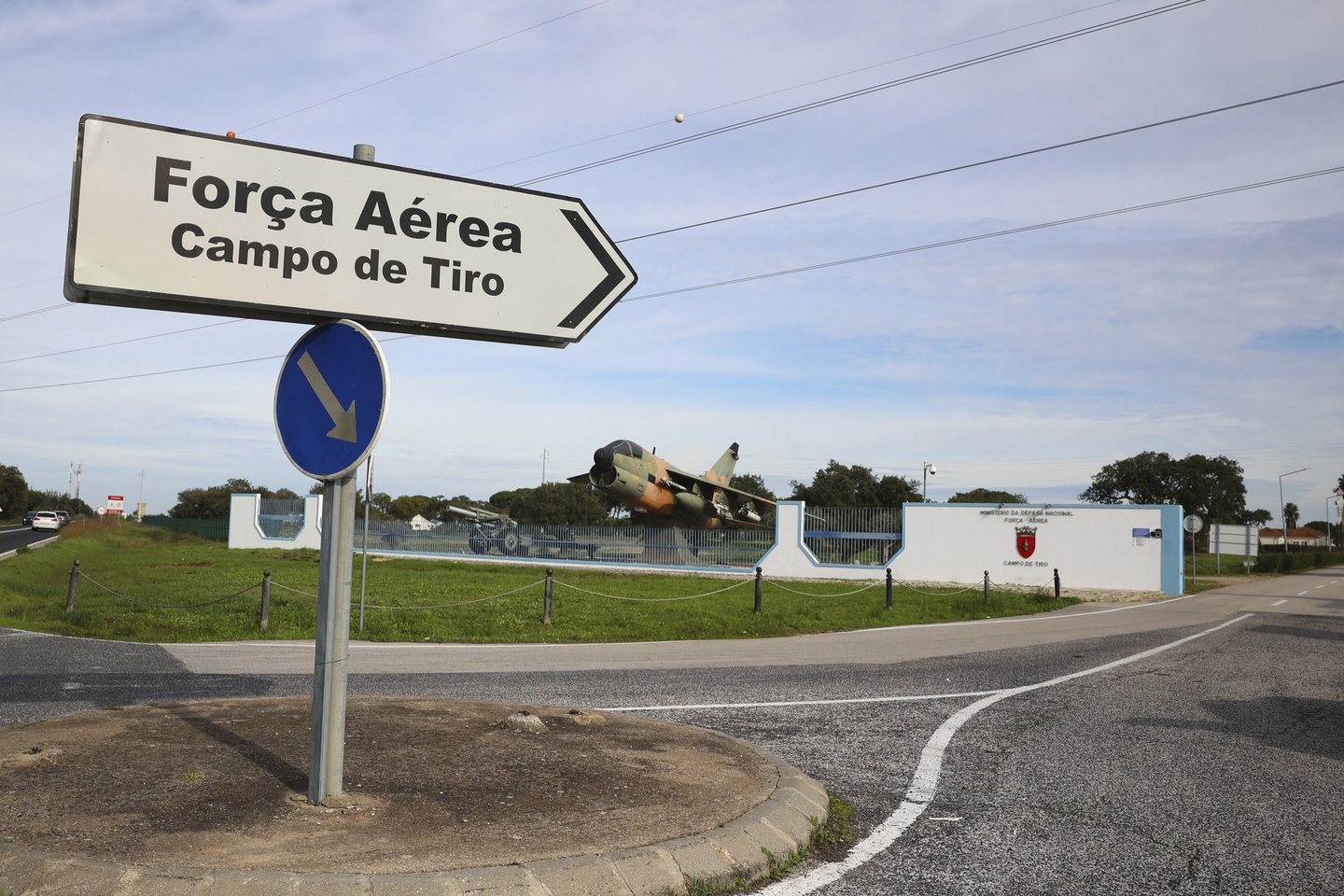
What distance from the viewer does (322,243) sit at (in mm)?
4520

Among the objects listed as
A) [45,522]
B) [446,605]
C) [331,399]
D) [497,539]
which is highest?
[331,399]

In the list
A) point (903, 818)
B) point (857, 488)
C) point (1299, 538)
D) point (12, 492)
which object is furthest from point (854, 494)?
point (1299, 538)

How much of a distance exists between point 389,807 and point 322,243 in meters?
2.58

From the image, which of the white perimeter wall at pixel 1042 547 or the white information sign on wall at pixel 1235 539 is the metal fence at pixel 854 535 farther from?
the white information sign on wall at pixel 1235 539

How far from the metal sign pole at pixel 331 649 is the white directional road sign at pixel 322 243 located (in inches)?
36.4

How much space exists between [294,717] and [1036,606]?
75.9ft

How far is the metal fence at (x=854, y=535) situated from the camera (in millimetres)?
36875

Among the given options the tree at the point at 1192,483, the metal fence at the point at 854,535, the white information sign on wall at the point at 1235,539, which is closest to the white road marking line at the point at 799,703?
the metal fence at the point at 854,535

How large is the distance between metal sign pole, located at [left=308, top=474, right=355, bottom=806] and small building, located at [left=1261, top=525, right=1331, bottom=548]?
510 ft

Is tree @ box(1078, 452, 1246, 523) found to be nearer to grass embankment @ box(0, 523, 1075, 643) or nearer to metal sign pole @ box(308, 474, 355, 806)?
grass embankment @ box(0, 523, 1075, 643)

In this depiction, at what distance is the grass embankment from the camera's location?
15.2 m

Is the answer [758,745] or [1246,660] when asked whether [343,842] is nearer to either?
[758,745]

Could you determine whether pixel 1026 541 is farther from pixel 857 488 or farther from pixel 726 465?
pixel 857 488

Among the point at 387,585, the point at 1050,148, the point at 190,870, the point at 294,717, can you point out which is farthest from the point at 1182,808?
the point at 387,585
